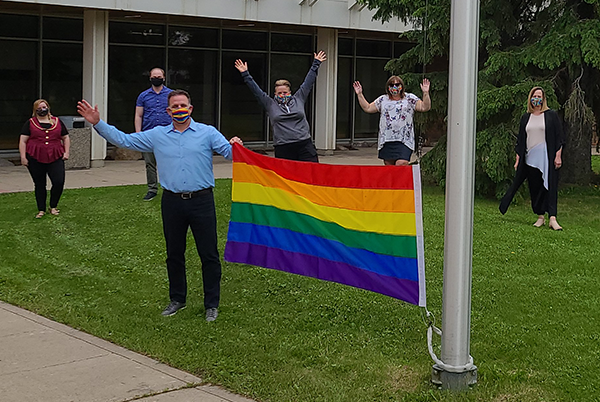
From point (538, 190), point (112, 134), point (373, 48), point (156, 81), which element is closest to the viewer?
point (112, 134)

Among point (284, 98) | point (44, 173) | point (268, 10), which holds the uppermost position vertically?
point (268, 10)

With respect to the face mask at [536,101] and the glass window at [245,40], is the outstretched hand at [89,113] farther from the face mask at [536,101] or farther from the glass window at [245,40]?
the glass window at [245,40]

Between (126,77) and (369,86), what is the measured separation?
826 cm

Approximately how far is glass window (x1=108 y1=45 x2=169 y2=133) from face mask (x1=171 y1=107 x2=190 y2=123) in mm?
14619

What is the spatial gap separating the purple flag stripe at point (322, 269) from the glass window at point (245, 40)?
16133 millimetres

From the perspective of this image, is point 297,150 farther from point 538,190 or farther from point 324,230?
A: point 538,190

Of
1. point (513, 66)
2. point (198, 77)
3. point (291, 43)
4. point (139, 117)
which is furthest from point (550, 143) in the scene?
point (291, 43)

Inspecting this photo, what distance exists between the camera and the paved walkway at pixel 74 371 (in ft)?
18.8

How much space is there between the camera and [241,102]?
958 inches

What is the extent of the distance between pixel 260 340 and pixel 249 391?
1.05 m

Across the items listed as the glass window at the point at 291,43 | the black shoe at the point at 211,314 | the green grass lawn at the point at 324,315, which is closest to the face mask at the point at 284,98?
the green grass lawn at the point at 324,315

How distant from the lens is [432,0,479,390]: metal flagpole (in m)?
5.55

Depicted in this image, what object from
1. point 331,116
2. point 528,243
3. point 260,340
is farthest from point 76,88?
point 260,340

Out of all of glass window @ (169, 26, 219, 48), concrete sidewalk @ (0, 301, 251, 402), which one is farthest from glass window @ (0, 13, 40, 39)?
concrete sidewalk @ (0, 301, 251, 402)
